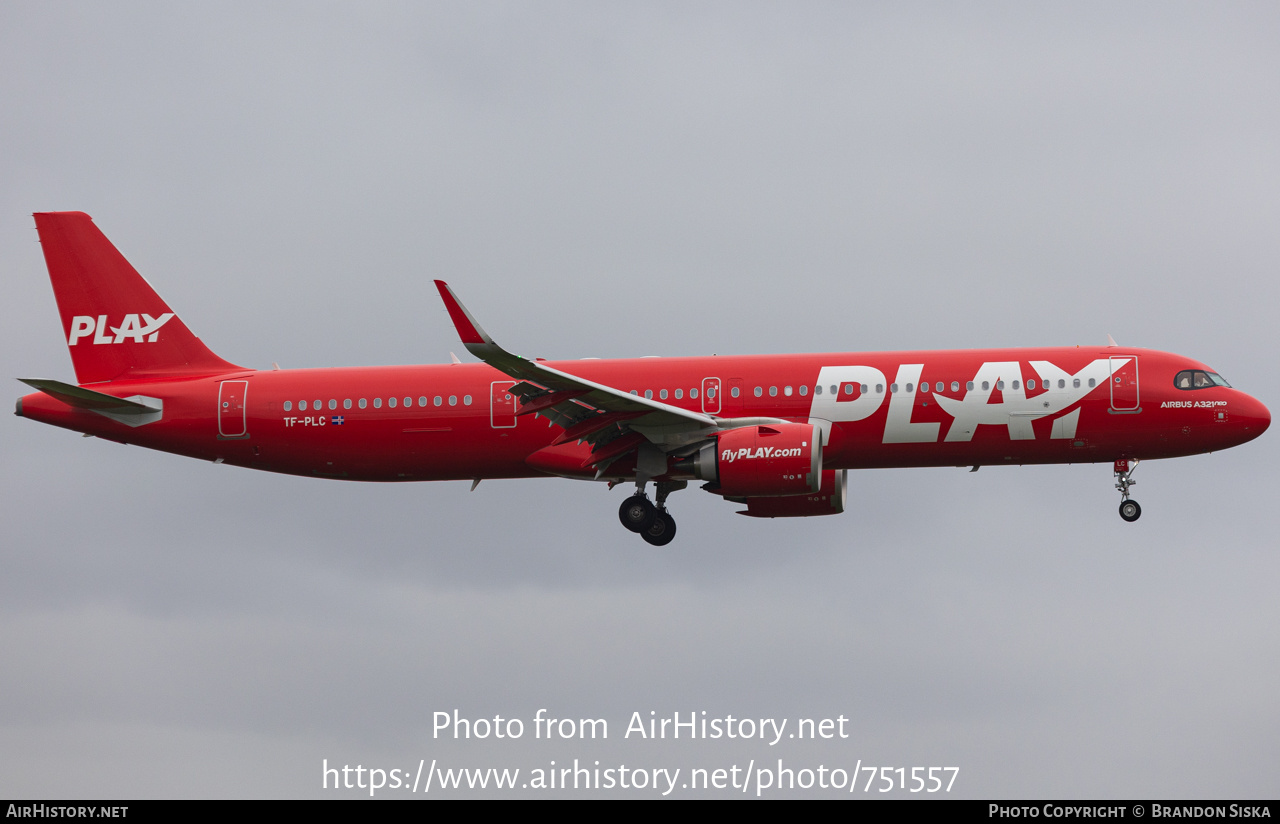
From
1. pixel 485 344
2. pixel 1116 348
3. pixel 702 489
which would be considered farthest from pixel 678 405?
pixel 1116 348

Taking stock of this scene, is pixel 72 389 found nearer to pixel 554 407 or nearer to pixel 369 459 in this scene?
pixel 369 459

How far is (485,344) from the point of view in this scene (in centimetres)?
3083

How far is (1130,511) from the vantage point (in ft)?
123

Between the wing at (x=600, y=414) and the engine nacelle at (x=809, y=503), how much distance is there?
5.09 meters

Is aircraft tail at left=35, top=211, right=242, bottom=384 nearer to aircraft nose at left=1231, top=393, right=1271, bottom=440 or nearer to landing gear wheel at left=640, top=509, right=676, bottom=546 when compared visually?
landing gear wheel at left=640, top=509, right=676, bottom=546

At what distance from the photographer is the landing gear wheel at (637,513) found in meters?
38.1

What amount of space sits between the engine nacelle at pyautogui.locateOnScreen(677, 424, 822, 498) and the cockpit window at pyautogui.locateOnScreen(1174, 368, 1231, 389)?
9780 millimetres

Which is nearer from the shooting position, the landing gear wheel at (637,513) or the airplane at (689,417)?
the airplane at (689,417)

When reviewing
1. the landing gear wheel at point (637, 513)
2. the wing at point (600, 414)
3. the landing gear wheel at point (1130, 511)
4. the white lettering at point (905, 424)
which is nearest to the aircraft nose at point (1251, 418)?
the landing gear wheel at point (1130, 511)

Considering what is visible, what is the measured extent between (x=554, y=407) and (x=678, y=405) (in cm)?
351

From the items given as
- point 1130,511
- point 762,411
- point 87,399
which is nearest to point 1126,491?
point 1130,511

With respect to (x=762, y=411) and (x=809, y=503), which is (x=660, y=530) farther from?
(x=809, y=503)

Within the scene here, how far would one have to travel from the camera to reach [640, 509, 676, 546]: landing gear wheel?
38219mm

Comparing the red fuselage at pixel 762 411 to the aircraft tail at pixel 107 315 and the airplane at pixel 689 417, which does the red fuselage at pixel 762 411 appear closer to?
the airplane at pixel 689 417
